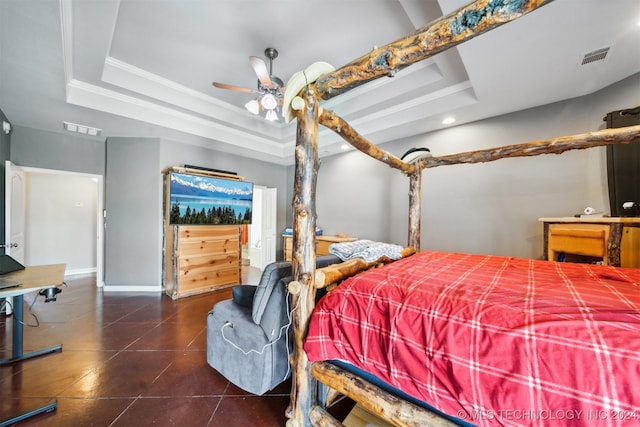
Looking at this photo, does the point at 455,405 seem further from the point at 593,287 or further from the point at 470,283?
the point at 593,287

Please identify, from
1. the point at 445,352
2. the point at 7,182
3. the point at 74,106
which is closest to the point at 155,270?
the point at 7,182

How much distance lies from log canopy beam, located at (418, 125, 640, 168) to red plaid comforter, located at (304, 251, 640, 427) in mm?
918

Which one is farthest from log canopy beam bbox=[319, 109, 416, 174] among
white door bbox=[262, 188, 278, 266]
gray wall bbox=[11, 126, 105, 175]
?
gray wall bbox=[11, 126, 105, 175]

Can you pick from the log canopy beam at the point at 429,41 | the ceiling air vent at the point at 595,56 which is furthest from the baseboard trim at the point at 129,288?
the ceiling air vent at the point at 595,56

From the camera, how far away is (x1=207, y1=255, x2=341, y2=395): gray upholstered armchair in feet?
4.96

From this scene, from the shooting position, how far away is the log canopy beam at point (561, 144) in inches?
60.3

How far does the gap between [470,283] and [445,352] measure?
0.45 metres

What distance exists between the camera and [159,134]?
371 centimetres

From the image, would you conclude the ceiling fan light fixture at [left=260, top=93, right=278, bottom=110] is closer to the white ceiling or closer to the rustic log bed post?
the white ceiling

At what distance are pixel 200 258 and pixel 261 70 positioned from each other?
2.95 m

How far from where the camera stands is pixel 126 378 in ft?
5.87

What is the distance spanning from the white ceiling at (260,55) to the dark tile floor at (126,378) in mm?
2578

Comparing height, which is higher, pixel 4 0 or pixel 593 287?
pixel 4 0

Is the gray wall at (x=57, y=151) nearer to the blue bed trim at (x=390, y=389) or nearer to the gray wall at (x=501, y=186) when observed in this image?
the gray wall at (x=501, y=186)
